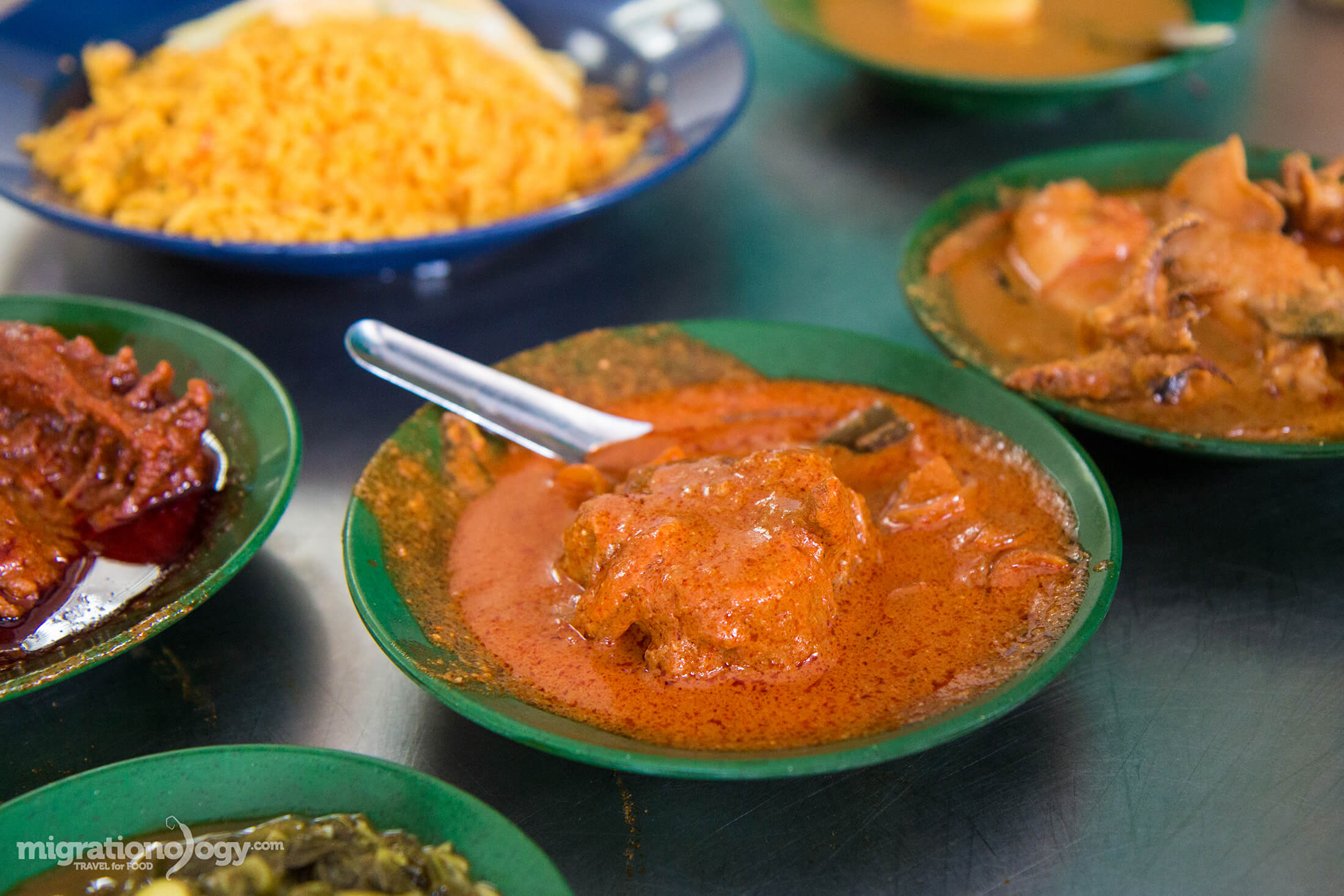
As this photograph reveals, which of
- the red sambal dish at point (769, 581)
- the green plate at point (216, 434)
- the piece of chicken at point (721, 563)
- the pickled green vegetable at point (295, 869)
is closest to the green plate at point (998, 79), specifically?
the red sambal dish at point (769, 581)

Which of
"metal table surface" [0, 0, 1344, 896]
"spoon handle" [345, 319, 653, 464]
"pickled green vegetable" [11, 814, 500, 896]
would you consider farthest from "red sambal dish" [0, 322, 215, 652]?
"pickled green vegetable" [11, 814, 500, 896]

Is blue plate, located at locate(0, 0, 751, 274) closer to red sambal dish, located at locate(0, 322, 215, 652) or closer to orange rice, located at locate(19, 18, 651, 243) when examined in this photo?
orange rice, located at locate(19, 18, 651, 243)

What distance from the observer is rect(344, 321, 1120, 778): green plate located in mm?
1062

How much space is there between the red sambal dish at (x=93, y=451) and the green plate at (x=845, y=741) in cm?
34

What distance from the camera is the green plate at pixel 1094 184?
1.50m

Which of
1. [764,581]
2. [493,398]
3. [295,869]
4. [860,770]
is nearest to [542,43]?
[493,398]

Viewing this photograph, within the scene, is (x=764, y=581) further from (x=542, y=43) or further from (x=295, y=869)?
(x=542, y=43)

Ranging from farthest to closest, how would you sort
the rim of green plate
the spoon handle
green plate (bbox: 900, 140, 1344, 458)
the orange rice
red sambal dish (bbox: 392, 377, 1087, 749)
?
1. the rim of green plate
2. the orange rice
3. the spoon handle
4. green plate (bbox: 900, 140, 1344, 458)
5. red sambal dish (bbox: 392, 377, 1087, 749)

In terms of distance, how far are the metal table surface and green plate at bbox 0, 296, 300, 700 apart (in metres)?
0.15

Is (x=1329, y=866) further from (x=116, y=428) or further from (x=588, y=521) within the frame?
(x=116, y=428)

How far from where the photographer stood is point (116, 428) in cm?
157

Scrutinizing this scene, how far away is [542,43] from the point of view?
116 inches

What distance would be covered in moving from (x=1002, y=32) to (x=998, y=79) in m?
0.50

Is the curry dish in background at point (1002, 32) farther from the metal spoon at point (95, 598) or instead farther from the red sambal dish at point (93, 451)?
the metal spoon at point (95, 598)
